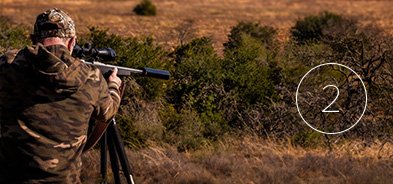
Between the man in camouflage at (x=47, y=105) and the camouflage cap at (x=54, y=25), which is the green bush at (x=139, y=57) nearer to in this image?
the man in camouflage at (x=47, y=105)

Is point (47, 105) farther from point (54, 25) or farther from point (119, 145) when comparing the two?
point (119, 145)

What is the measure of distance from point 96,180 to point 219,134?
3704 millimetres

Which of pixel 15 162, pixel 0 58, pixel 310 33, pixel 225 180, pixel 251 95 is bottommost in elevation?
pixel 310 33

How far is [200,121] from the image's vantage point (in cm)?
976

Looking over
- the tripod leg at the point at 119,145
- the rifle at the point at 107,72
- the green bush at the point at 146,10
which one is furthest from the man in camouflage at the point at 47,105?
the green bush at the point at 146,10

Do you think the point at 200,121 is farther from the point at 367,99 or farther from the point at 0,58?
the point at 0,58

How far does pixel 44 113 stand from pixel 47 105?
0.04m

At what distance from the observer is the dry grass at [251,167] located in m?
6.00

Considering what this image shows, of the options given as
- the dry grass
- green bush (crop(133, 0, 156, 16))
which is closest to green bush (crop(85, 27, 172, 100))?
the dry grass

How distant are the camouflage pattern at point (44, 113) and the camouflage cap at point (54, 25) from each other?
7 centimetres

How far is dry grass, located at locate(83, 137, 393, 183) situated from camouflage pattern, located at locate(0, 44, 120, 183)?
2.46 m

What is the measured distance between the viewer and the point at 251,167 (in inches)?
248

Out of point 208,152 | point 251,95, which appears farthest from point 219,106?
point 208,152

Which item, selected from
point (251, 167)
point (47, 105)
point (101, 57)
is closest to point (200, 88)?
point (251, 167)
